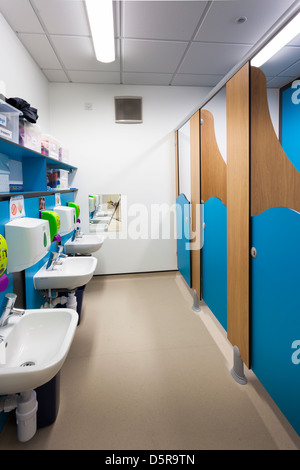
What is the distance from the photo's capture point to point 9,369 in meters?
0.97

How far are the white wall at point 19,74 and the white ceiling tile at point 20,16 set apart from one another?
6 cm

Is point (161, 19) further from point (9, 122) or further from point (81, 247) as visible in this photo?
point (81, 247)

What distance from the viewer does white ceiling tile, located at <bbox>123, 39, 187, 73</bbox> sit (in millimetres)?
2641

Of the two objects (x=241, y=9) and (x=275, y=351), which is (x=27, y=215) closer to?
(x=275, y=351)

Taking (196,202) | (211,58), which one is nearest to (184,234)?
(196,202)

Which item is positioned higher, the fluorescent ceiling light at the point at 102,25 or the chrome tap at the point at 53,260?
the fluorescent ceiling light at the point at 102,25

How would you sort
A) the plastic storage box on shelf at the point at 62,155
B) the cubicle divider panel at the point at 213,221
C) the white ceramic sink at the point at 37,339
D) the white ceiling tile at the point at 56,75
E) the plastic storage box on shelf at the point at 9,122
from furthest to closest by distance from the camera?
1. the white ceiling tile at the point at 56,75
2. the plastic storage box on shelf at the point at 62,155
3. the cubicle divider panel at the point at 213,221
4. the plastic storage box on shelf at the point at 9,122
5. the white ceramic sink at the point at 37,339

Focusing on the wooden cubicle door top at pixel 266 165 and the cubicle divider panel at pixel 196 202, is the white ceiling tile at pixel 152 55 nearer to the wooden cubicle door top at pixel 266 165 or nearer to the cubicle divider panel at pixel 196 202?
the cubicle divider panel at pixel 196 202

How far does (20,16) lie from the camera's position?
220cm

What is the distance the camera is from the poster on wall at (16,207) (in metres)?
1.53

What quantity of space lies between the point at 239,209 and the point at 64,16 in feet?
7.24

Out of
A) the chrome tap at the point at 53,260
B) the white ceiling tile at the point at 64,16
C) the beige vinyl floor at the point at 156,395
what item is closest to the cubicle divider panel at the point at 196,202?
the beige vinyl floor at the point at 156,395

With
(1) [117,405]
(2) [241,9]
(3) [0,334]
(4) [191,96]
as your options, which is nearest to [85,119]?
(4) [191,96]
